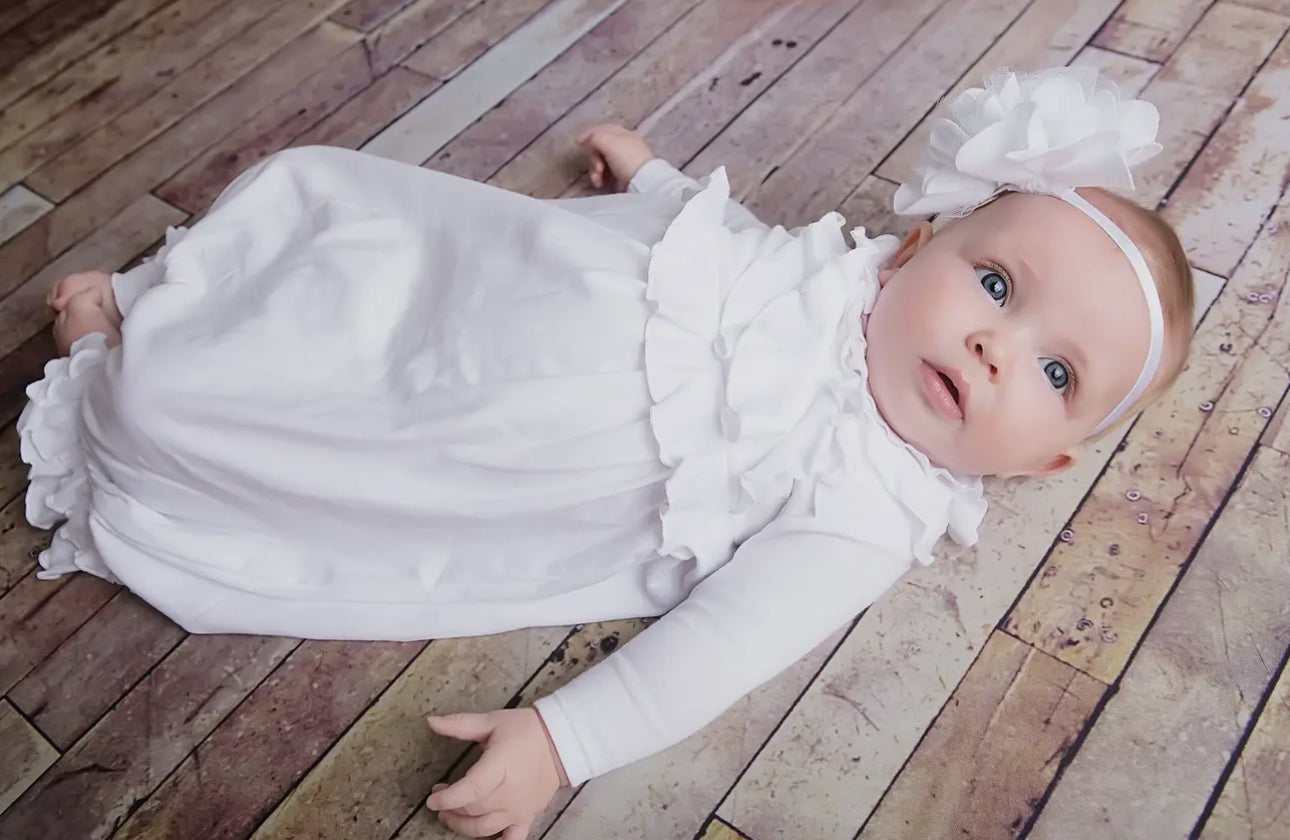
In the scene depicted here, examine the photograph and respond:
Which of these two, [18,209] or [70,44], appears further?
[70,44]

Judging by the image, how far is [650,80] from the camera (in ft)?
4.50

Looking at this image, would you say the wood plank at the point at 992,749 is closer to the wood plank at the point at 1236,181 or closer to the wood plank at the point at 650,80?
the wood plank at the point at 1236,181

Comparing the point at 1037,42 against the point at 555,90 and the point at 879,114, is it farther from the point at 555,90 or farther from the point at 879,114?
the point at 555,90

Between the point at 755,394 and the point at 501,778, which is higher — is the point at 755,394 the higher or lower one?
the higher one

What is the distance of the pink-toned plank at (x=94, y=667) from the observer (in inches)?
35.1

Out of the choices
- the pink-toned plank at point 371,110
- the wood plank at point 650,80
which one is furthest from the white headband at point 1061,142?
the pink-toned plank at point 371,110

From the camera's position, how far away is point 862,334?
885 mm

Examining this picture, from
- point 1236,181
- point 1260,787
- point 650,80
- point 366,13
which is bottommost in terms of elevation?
point 1260,787

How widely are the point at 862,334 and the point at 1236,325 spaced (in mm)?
498

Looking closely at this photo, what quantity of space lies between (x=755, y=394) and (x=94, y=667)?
628 mm

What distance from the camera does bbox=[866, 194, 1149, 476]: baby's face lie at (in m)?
0.82

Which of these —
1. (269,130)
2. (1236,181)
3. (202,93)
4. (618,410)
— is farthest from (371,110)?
(1236,181)

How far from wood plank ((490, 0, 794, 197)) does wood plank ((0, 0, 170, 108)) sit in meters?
0.63

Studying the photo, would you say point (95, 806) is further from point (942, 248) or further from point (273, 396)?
point (942, 248)
